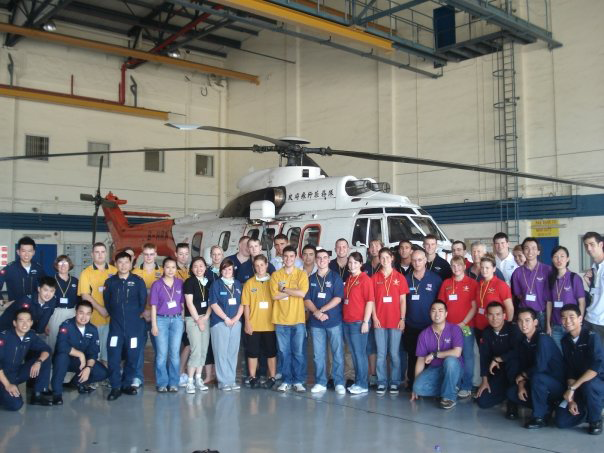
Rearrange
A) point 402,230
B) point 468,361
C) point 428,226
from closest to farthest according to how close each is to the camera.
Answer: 1. point 468,361
2. point 402,230
3. point 428,226

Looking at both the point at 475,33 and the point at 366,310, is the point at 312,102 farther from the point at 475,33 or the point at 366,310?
the point at 366,310

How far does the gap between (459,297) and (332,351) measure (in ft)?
5.03

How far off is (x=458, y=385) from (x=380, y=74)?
1426cm

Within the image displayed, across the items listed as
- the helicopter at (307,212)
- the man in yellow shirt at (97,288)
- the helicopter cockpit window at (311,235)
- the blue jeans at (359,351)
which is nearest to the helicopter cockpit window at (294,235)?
the helicopter at (307,212)

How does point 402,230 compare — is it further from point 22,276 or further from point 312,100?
point 312,100

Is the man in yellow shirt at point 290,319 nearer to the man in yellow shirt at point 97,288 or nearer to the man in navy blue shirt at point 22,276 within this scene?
the man in yellow shirt at point 97,288

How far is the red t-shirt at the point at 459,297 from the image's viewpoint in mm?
6383

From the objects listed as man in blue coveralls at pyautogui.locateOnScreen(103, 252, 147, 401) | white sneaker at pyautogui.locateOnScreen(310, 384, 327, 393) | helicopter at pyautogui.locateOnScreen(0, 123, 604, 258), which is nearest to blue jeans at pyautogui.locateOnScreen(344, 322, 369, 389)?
white sneaker at pyautogui.locateOnScreen(310, 384, 327, 393)

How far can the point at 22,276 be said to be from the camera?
6809 millimetres

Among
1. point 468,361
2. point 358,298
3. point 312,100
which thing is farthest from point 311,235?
point 312,100

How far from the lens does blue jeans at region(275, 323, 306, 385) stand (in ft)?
22.2

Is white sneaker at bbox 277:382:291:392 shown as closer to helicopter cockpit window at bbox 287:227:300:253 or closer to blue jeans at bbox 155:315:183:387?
blue jeans at bbox 155:315:183:387

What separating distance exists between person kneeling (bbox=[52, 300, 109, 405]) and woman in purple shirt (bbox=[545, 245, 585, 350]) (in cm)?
478

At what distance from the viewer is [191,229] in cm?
1251
